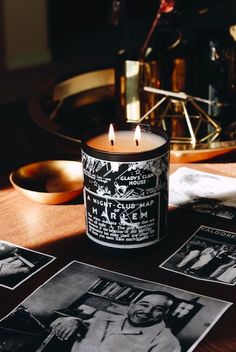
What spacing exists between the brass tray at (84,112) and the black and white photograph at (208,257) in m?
0.21

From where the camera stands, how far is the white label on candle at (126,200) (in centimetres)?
69

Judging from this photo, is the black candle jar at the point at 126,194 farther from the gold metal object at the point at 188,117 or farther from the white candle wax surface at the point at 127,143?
the gold metal object at the point at 188,117

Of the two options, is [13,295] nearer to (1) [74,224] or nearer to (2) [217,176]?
(1) [74,224]

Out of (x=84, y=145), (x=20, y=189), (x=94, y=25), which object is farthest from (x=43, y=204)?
(x=94, y=25)

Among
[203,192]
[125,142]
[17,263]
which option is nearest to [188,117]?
[203,192]

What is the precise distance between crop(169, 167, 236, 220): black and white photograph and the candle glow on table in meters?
0.12

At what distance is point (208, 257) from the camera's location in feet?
2.36

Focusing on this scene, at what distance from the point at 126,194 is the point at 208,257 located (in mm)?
114

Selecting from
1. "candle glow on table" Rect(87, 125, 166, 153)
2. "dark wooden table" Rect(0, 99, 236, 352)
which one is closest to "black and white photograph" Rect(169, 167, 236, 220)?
"dark wooden table" Rect(0, 99, 236, 352)

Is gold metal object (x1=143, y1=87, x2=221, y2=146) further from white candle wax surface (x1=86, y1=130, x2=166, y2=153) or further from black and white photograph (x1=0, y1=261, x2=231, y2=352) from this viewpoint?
→ black and white photograph (x1=0, y1=261, x2=231, y2=352)

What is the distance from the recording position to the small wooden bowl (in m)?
0.88

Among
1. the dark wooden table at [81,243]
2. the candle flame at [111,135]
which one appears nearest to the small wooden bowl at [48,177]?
the dark wooden table at [81,243]

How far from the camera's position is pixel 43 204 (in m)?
0.84

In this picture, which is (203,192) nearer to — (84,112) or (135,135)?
(135,135)
